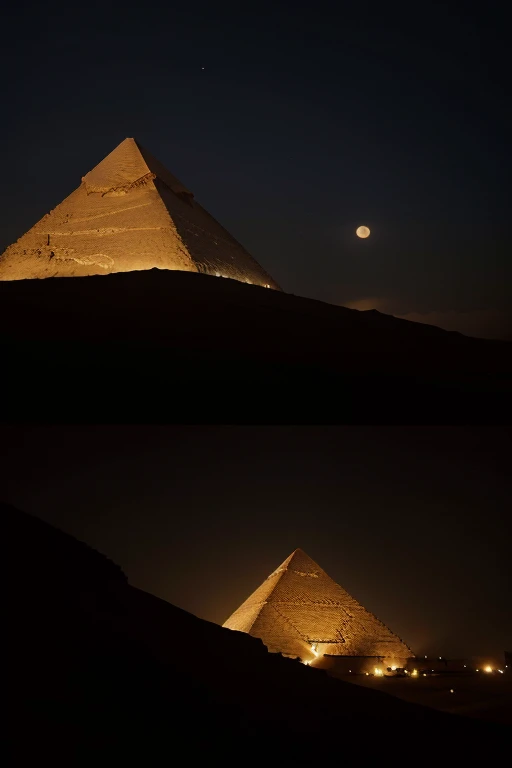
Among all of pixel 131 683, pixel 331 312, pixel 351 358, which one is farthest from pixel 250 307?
pixel 131 683

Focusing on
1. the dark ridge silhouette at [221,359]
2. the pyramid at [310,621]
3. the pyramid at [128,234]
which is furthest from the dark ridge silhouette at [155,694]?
the pyramid at [128,234]

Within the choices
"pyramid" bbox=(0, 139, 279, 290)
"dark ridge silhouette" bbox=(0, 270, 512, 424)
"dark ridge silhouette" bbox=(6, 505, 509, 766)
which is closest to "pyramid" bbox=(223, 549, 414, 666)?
"dark ridge silhouette" bbox=(0, 270, 512, 424)

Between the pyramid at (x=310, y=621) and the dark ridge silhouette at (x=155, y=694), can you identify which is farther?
the pyramid at (x=310, y=621)

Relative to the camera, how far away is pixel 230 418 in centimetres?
559

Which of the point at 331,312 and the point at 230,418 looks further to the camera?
the point at 331,312

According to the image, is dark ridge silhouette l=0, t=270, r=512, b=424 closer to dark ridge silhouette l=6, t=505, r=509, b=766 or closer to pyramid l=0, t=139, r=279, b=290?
dark ridge silhouette l=6, t=505, r=509, b=766

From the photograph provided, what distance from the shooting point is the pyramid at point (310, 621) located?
1163 centimetres

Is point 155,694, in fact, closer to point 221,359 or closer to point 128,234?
point 221,359

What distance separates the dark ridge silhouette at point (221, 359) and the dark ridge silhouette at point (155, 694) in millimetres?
1602

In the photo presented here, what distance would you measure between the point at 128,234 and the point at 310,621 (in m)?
8.01

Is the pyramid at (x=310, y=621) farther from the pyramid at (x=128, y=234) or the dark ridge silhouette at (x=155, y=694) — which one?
the dark ridge silhouette at (x=155, y=694)

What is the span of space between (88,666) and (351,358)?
5.44 meters

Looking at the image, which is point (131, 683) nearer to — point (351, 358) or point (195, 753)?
point (195, 753)

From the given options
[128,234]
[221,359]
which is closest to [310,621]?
[221,359]
